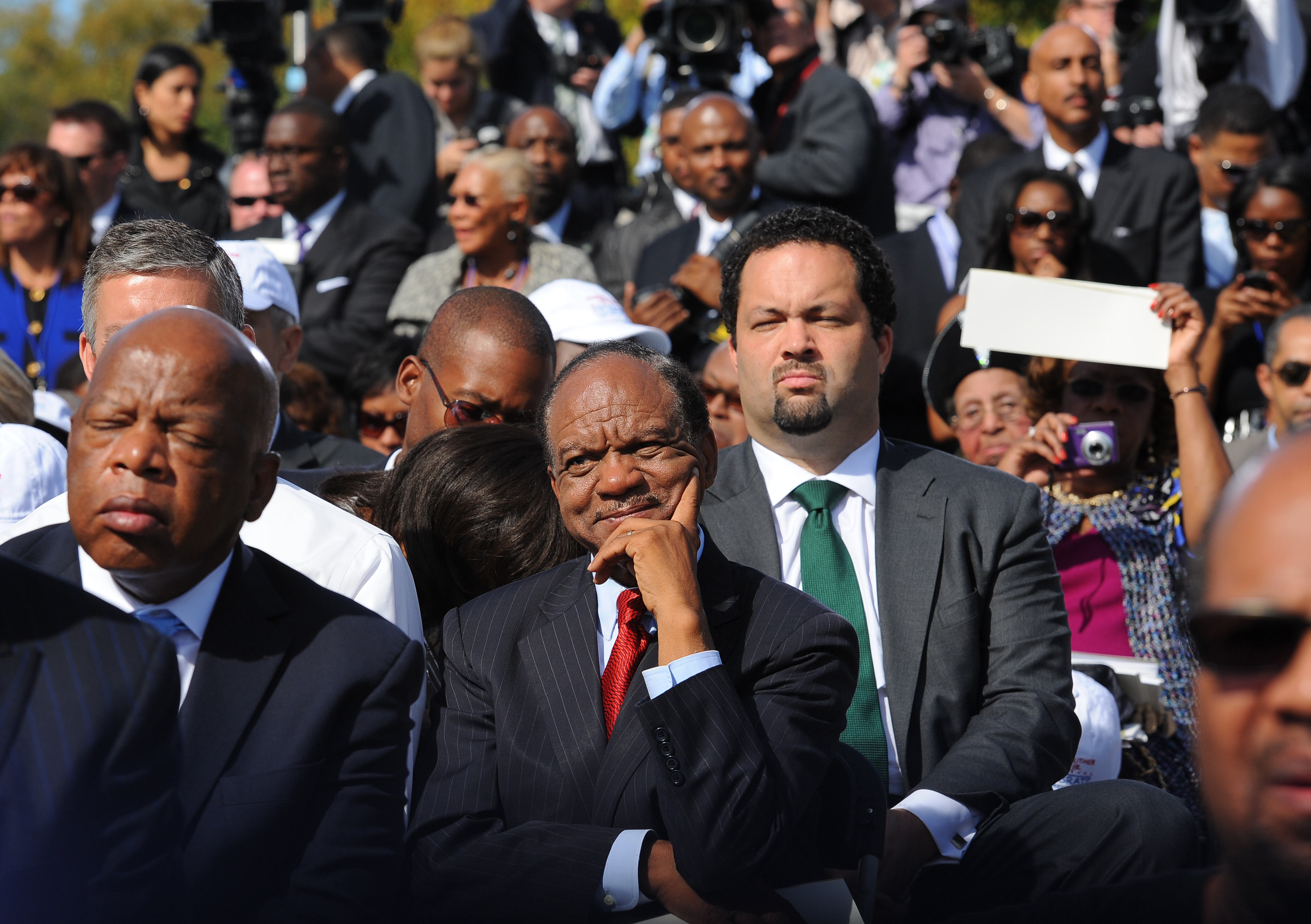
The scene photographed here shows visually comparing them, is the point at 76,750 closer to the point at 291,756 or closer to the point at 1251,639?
the point at 291,756

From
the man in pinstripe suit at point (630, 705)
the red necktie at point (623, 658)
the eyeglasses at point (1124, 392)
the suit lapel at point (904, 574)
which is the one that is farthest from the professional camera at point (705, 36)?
the red necktie at point (623, 658)

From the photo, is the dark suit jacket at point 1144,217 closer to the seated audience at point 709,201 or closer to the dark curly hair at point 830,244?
the seated audience at point 709,201

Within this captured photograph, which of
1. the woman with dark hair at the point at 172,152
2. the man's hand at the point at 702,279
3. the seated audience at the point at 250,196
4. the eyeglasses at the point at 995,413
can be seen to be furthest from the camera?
the woman with dark hair at the point at 172,152

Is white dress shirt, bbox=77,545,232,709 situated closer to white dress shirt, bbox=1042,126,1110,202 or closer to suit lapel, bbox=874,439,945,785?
suit lapel, bbox=874,439,945,785

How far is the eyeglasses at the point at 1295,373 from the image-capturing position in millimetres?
4414

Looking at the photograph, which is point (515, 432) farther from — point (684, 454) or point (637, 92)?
point (637, 92)

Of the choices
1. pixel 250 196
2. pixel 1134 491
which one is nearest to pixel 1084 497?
pixel 1134 491

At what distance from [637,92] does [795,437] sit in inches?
200

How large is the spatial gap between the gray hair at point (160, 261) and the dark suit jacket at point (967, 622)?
1150mm

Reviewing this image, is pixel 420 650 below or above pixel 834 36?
below

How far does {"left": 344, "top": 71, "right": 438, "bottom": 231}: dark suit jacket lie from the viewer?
7.24 m

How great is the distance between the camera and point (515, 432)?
10.6 feet

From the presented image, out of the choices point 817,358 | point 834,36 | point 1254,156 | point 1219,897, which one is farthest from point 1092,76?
point 1219,897

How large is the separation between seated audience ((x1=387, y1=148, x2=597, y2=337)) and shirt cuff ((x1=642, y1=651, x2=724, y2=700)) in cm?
356
